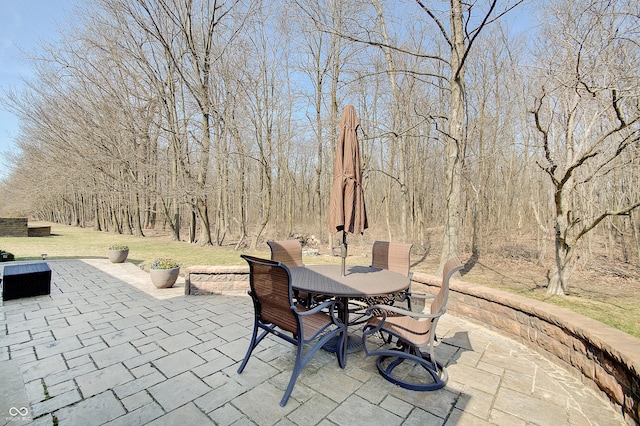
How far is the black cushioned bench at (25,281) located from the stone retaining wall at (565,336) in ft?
19.0

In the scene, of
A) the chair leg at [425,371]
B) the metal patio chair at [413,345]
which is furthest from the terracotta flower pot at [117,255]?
→ the chair leg at [425,371]

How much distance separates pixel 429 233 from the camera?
13820mm

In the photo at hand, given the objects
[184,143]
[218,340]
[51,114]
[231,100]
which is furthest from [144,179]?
[218,340]

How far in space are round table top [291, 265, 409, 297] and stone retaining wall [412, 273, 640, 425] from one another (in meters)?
1.27

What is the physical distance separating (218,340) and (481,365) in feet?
8.59

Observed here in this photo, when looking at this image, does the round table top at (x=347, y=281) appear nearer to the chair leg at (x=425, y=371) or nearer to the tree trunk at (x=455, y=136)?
the chair leg at (x=425, y=371)

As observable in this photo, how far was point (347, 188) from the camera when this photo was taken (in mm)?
3080

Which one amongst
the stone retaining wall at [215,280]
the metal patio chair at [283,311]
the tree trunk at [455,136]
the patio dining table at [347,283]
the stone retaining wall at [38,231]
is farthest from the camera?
the stone retaining wall at [38,231]

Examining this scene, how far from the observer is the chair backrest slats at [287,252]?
12.2 ft

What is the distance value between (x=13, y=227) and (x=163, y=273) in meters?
15.0

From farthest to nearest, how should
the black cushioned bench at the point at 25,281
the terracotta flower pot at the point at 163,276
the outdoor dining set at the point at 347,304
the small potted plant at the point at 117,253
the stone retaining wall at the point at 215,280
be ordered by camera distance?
the small potted plant at the point at 117,253 → the terracotta flower pot at the point at 163,276 → the stone retaining wall at the point at 215,280 → the black cushioned bench at the point at 25,281 → the outdoor dining set at the point at 347,304

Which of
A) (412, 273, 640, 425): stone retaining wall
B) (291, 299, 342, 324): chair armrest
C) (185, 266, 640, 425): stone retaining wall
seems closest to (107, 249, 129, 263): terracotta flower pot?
(291, 299, 342, 324): chair armrest

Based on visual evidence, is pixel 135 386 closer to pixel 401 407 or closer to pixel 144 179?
pixel 401 407

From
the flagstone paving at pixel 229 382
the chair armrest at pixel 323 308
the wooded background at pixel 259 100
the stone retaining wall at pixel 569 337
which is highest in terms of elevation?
the wooded background at pixel 259 100
